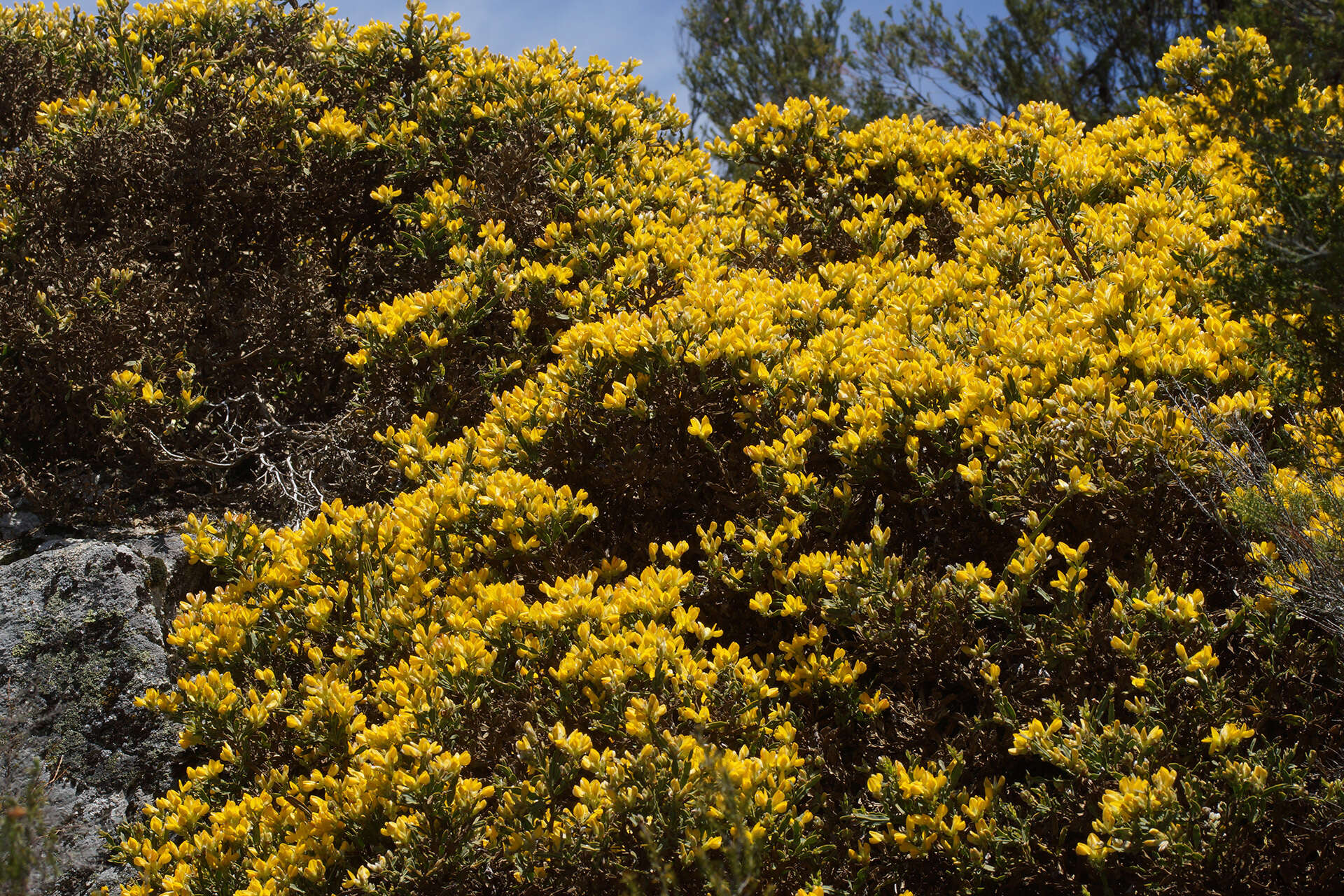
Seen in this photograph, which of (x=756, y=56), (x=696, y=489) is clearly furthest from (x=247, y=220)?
(x=756, y=56)

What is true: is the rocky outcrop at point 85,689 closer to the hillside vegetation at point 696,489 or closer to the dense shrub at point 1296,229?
the hillside vegetation at point 696,489

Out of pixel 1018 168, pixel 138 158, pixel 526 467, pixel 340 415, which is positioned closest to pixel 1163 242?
pixel 1018 168

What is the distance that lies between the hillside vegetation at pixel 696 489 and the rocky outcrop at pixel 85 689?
0.58 m

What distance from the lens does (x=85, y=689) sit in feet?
10.7

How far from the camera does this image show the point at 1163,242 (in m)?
3.40

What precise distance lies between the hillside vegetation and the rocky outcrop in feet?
1.90

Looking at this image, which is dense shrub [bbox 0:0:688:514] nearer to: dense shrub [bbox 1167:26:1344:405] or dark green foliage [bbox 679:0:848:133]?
dense shrub [bbox 1167:26:1344:405]

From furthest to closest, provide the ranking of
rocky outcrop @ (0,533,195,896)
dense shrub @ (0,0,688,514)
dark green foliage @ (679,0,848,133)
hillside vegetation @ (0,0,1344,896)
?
dark green foliage @ (679,0,848,133)
dense shrub @ (0,0,688,514)
rocky outcrop @ (0,533,195,896)
hillside vegetation @ (0,0,1344,896)

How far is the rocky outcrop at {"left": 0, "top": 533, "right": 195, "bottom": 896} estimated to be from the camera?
3117mm

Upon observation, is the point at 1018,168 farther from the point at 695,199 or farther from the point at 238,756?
the point at 238,756

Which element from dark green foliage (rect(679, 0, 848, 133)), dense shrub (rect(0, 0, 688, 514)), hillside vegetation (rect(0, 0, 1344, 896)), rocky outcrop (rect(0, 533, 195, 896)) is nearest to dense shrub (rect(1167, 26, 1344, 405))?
hillside vegetation (rect(0, 0, 1344, 896))

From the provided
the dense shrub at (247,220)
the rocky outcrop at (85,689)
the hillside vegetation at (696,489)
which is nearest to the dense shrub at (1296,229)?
the hillside vegetation at (696,489)

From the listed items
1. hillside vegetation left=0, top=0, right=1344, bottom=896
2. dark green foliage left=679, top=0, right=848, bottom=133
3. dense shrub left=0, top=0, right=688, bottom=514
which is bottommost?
hillside vegetation left=0, top=0, right=1344, bottom=896

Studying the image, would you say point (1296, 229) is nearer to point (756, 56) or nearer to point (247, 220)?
point (247, 220)
